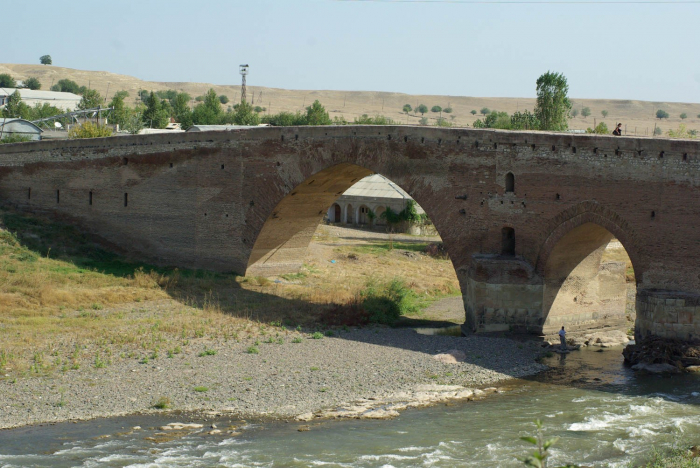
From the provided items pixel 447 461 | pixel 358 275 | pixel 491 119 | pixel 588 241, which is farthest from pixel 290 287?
pixel 491 119

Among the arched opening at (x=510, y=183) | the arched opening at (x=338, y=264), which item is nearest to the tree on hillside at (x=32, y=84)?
the arched opening at (x=338, y=264)

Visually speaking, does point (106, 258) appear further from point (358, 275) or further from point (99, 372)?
point (99, 372)

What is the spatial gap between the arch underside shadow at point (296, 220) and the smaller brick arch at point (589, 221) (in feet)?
20.3

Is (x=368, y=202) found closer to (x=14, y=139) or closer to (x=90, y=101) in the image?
(x=14, y=139)

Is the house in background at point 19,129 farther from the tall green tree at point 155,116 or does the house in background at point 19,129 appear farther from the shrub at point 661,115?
the shrub at point 661,115

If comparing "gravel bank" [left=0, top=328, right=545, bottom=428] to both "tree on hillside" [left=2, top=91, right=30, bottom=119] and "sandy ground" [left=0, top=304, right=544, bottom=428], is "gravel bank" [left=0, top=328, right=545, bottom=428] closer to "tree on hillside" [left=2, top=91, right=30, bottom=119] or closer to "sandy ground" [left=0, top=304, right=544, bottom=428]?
"sandy ground" [left=0, top=304, right=544, bottom=428]

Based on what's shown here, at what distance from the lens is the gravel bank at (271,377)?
15.1 metres

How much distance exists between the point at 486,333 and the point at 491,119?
3867 centimetres

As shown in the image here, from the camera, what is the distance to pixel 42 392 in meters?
15.5

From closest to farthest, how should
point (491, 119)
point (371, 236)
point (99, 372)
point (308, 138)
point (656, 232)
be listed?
point (99, 372) → point (656, 232) → point (308, 138) → point (371, 236) → point (491, 119)

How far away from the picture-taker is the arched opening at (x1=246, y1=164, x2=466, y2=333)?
24125 mm

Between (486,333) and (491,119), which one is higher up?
(491,119)

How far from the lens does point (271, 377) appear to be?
1692 centimetres

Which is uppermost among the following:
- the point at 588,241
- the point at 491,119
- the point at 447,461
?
the point at 491,119
